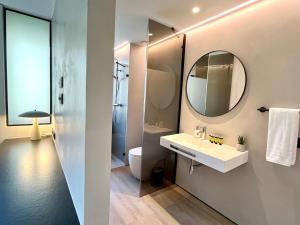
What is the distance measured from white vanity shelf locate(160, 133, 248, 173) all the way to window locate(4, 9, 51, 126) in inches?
88.8

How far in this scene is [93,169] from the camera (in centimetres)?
86

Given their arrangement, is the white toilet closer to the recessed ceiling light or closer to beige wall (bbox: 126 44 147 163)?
beige wall (bbox: 126 44 147 163)

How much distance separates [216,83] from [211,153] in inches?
36.8

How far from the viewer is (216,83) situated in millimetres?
2127

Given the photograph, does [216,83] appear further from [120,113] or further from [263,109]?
[120,113]

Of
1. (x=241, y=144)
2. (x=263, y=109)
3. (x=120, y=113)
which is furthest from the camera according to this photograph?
(x=120, y=113)

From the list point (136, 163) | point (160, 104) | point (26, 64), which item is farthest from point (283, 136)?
point (26, 64)

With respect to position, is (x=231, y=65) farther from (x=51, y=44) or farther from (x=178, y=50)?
(x=51, y=44)

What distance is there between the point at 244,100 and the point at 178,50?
1220 millimetres

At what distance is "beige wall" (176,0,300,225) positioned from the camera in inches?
58.3

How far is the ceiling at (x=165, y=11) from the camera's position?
168 centimetres

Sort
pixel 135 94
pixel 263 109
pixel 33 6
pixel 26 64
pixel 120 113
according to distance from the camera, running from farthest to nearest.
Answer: pixel 120 113
pixel 135 94
pixel 26 64
pixel 33 6
pixel 263 109

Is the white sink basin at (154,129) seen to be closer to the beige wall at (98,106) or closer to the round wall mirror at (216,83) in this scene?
the round wall mirror at (216,83)

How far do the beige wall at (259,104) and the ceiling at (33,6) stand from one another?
2290 mm
